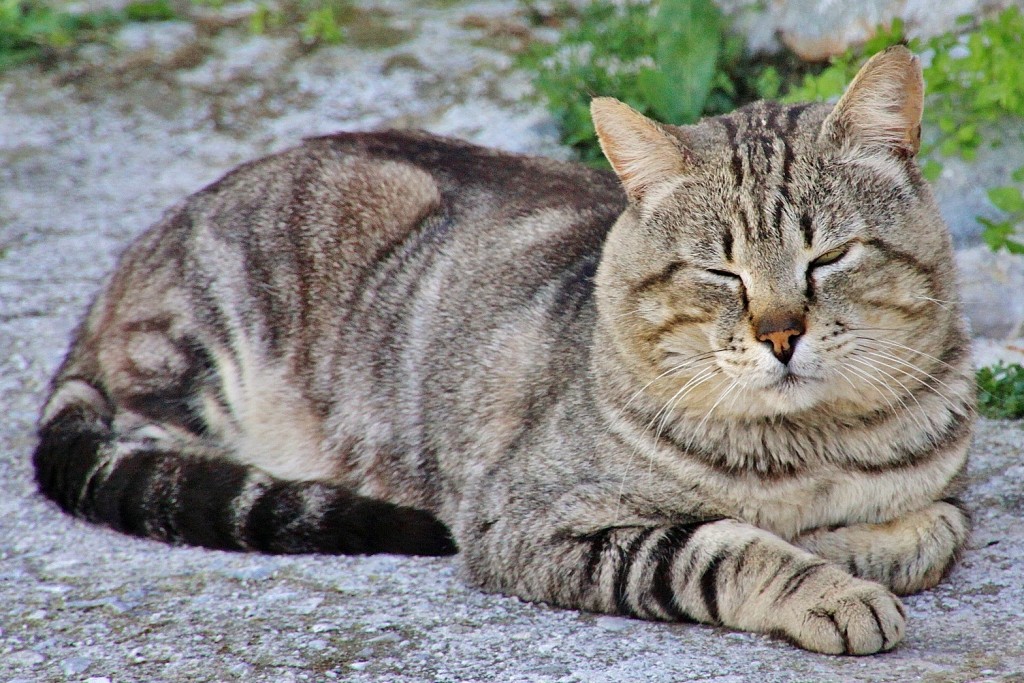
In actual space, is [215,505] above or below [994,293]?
below

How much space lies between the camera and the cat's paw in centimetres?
274

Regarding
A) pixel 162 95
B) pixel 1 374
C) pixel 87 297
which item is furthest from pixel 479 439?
pixel 162 95

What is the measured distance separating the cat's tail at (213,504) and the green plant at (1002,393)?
6.21 ft

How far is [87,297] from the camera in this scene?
18.2ft

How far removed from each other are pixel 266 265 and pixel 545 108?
2442 millimetres

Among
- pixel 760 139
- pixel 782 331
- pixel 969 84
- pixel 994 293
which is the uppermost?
pixel 969 84

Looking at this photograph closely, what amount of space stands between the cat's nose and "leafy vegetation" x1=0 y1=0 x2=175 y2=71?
6.08 metres

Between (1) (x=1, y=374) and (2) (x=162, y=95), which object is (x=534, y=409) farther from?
(2) (x=162, y=95)

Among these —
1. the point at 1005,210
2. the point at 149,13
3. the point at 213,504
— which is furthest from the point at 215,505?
the point at 149,13

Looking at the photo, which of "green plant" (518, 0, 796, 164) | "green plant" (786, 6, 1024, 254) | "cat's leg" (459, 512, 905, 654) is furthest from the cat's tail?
"green plant" (518, 0, 796, 164)

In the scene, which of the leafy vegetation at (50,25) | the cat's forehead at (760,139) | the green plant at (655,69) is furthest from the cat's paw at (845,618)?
the leafy vegetation at (50,25)

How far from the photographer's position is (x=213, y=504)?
3688 millimetres

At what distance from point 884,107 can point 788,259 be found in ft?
1.59

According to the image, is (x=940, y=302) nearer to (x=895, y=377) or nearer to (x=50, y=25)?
(x=895, y=377)
